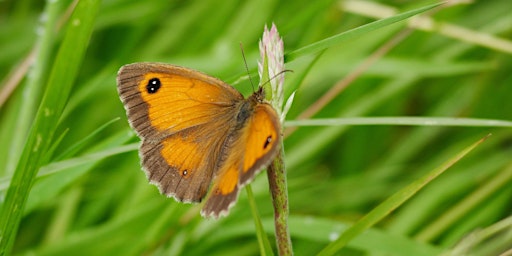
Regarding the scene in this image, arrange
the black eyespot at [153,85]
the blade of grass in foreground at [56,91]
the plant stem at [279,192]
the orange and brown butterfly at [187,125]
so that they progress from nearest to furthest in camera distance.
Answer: the plant stem at [279,192]
the blade of grass in foreground at [56,91]
the orange and brown butterfly at [187,125]
the black eyespot at [153,85]

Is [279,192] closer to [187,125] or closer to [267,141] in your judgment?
[267,141]

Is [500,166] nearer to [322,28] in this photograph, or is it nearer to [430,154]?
[430,154]

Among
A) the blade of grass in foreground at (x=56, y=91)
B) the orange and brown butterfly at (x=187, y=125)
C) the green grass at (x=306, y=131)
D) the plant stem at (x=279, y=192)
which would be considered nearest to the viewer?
the plant stem at (x=279, y=192)

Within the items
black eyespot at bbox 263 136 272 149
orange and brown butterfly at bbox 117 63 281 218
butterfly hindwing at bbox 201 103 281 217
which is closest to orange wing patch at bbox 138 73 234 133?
orange and brown butterfly at bbox 117 63 281 218

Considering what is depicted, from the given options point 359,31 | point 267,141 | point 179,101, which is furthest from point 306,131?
point 267,141

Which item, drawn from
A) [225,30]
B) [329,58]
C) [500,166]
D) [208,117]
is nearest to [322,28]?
[329,58]

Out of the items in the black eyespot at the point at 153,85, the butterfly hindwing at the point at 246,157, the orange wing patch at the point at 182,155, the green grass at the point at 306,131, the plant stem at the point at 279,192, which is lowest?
the plant stem at the point at 279,192

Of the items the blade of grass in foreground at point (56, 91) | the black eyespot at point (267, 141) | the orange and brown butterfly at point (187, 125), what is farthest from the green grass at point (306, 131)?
the black eyespot at point (267, 141)

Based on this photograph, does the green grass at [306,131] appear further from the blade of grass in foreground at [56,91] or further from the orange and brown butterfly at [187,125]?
the blade of grass in foreground at [56,91]
